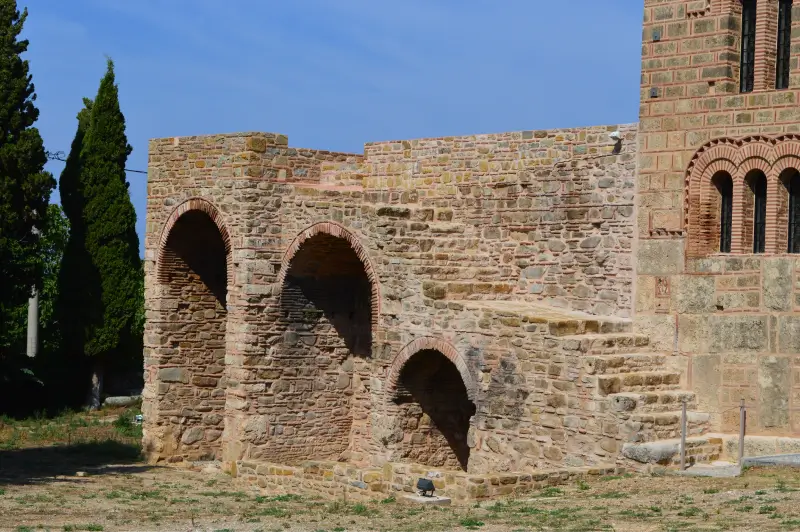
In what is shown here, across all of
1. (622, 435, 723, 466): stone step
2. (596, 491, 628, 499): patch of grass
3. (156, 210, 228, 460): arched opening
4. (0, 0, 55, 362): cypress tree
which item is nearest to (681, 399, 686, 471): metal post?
(622, 435, 723, 466): stone step

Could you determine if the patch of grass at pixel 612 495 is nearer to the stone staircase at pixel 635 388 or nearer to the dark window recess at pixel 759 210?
the stone staircase at pixel 635 388

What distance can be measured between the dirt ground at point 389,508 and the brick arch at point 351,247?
275 cm

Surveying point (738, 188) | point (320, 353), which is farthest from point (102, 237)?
point (738, 188)

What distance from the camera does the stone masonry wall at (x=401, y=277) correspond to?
15688 mm

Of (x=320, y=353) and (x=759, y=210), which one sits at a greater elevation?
(x=759, y=210)

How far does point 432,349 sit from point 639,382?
9.54 ft

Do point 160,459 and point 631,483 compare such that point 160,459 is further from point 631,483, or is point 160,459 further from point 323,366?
point 631,483

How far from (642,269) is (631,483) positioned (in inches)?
126

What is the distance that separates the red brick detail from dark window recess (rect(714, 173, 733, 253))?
3.1 inches

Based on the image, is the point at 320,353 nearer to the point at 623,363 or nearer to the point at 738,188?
the point at 623,363

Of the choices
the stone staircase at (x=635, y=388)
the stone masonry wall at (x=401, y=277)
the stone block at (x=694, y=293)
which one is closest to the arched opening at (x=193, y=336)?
the stone masonry wall at (x=401, y=277)

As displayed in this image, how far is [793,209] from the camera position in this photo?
49.8ft

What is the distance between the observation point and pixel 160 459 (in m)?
20.6

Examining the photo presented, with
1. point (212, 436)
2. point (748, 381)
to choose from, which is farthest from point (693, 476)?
point (212, 436)
